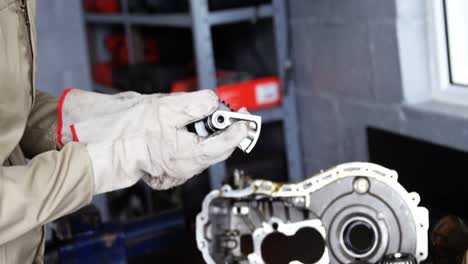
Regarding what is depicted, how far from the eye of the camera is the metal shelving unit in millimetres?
2379

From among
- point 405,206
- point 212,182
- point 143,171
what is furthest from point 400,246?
point 212,182

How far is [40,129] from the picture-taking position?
155 cm

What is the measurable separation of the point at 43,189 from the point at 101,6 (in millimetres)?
2605

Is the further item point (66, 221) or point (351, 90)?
point (351, 90)

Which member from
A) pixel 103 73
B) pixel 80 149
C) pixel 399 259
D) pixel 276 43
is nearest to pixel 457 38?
pixel 276 43

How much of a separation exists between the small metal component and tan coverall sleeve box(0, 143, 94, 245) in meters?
0.59

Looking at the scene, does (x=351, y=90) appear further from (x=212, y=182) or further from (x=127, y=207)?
(x=127, y=207)

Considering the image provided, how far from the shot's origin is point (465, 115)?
70.0 inches

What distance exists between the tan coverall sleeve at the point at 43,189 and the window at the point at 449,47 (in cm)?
116

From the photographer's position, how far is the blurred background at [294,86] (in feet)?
5.95

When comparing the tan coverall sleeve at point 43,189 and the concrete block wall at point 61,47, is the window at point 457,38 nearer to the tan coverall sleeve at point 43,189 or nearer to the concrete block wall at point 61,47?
the tan coverall sleeve at point 43,189

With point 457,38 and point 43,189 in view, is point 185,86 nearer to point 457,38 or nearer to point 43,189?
point 457,38

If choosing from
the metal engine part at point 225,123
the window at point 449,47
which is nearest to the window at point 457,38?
the window at point 449,47

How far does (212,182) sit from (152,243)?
694 mm
